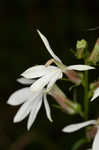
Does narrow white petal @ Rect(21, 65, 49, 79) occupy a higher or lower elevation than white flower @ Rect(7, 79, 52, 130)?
higher

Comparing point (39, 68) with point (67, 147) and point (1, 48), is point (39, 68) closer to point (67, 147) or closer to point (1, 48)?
point (67, 147)

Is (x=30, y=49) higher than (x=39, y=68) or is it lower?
lower

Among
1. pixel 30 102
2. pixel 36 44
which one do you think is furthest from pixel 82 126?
pixel 36 44

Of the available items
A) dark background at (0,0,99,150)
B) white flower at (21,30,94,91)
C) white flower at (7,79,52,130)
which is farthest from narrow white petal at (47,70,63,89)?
dark background at (0,0,99,150)

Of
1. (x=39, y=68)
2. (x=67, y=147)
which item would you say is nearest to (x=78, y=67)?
(x=39, y=68)

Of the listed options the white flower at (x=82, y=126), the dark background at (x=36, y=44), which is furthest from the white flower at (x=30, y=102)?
the dark background at (x=36, y=44)

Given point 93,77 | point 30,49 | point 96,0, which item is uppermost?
point 96,0

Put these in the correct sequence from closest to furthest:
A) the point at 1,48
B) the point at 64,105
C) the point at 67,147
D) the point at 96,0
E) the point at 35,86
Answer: the point at 35,86 → the point at 64,105 → the point at 67,147 → the point at 1,48 → the point at 96,0

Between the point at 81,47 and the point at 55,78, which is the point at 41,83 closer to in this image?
the point at 55,78

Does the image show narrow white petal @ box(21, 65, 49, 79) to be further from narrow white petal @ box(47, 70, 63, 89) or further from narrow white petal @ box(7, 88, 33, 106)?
narrow white petal @ box(7, 88, 33, 106)
